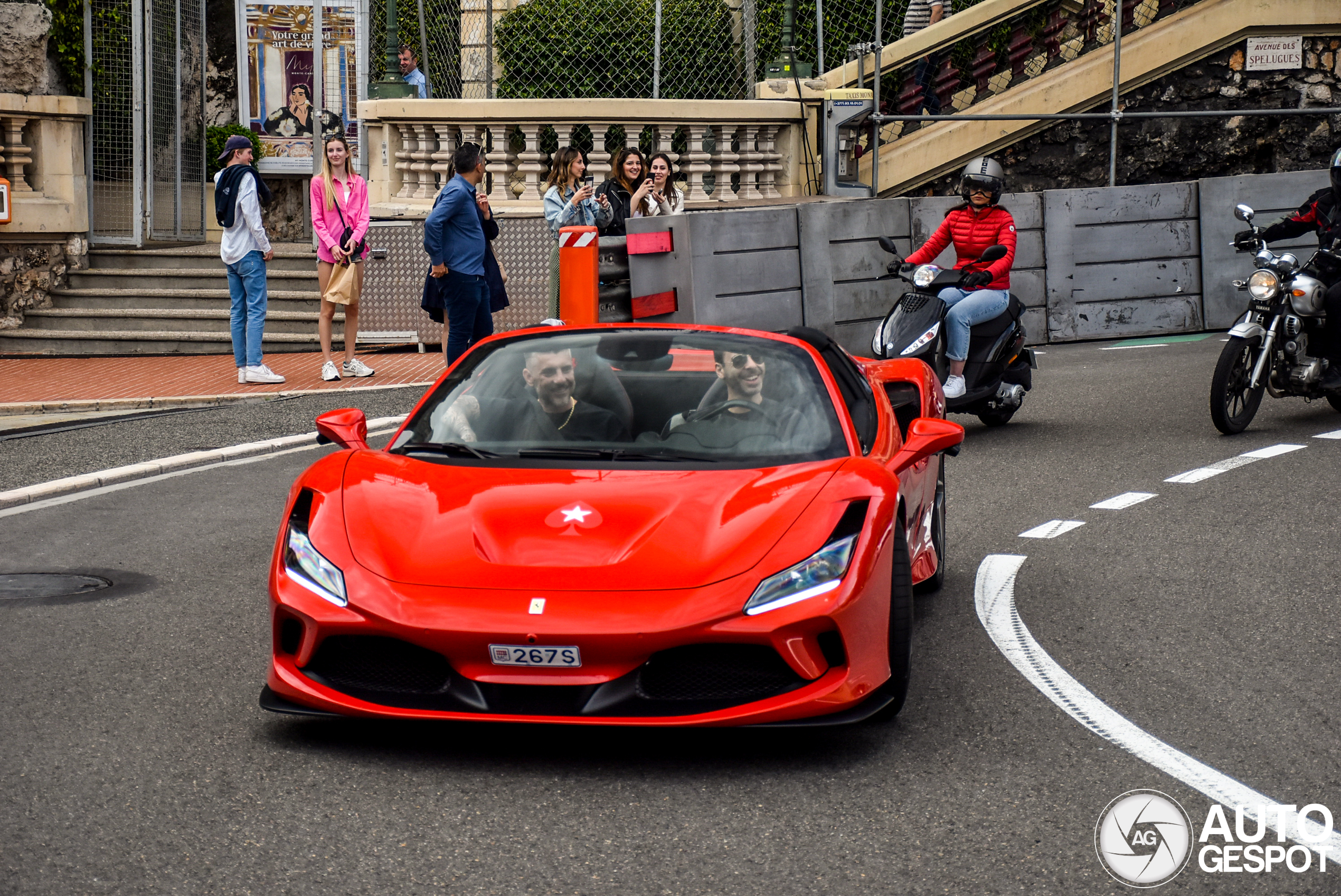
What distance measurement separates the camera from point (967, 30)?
19953 mm

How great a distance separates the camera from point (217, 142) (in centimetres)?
2069

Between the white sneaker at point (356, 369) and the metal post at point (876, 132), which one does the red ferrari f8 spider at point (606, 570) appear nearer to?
the white sneaker at point (356, 369)

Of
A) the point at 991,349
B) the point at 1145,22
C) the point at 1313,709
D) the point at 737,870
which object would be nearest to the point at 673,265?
the point at 991,349

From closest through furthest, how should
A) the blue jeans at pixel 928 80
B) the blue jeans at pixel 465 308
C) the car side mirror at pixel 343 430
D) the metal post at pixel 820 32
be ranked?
the car side mirror at pixel 343 430 → the blue jeans at pixel 465 308 → the metal post at pixel 820 32 → the blue jeans at pixel 928 80

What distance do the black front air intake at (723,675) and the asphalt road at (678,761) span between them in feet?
0.71

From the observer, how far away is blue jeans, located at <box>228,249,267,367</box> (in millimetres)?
13789

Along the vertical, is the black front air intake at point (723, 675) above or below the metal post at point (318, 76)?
below

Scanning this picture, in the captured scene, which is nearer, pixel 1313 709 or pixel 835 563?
pixel 835 563

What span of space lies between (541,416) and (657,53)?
1358 cm

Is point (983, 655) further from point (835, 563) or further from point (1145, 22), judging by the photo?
point (1145, 22)

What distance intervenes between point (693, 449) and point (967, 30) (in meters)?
15.7

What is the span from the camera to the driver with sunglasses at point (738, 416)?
555 centimetres

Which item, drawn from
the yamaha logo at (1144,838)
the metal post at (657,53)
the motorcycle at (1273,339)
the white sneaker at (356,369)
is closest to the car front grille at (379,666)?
the yamaha logo at (1144,838)

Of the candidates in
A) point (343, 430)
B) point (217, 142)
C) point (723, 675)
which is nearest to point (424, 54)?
point (217, 142)
